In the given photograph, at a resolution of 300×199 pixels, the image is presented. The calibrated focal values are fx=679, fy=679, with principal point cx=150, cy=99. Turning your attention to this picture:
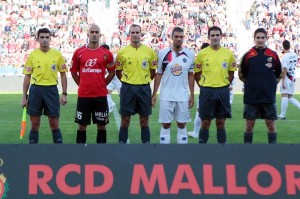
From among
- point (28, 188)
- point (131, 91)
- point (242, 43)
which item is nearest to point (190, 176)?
point (28, 188)

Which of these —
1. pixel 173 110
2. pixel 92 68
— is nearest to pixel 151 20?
pixel 173 110

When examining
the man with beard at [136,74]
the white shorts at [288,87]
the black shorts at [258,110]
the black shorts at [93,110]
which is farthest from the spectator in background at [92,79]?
the white shorts at [288,87]

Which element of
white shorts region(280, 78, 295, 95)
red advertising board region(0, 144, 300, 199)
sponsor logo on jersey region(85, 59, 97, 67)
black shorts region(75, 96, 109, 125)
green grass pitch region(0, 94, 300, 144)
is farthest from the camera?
white shorts region(280, 78, 295, 95)

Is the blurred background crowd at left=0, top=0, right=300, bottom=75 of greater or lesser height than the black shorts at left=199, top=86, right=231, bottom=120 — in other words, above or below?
above

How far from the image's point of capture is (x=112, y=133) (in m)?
12.3

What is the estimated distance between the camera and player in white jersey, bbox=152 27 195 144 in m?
8.97

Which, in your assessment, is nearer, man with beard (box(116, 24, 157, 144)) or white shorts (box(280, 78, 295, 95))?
man with beard (box(116, 24, 157, 144))

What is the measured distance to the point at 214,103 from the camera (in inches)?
356

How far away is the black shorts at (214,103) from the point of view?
29.6 feet

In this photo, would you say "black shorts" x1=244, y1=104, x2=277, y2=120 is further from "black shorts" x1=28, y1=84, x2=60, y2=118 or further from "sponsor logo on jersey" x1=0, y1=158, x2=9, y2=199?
"sponsor logo on jersey" x1=0, y1=158, x2=9, y2=199

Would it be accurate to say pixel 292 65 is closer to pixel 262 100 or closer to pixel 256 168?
pixel 262 100

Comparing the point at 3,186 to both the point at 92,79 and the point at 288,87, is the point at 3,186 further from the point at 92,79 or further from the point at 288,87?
the point at 288,87

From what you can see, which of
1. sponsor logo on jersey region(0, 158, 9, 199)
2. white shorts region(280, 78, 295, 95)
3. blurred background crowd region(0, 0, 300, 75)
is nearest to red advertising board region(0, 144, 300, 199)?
sponsor logo on jersey region(0, 158, 9, 199)

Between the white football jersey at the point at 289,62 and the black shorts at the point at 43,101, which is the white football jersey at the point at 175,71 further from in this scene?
the white football jersey at the point at 289,62
